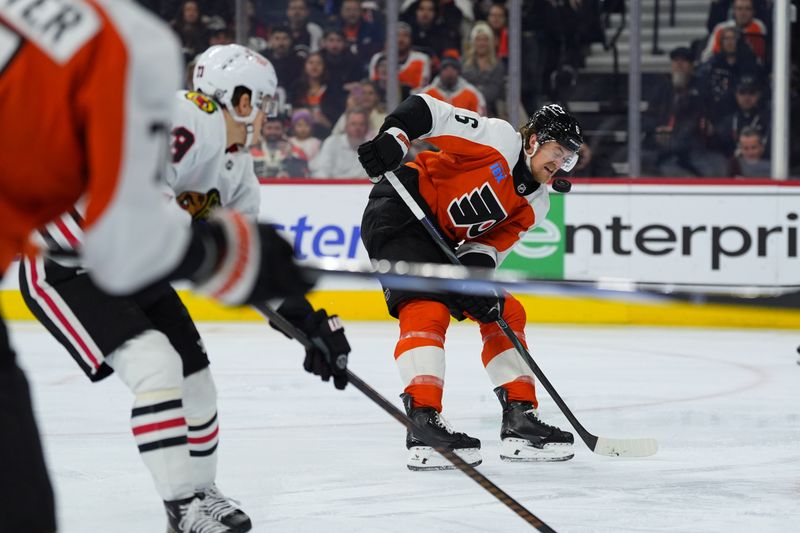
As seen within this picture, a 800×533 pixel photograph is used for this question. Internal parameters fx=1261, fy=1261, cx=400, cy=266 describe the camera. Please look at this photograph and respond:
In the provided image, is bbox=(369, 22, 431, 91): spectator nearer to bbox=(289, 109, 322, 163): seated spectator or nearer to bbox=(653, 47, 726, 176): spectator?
bbox=(289, 109, 322, 163): seated spectator

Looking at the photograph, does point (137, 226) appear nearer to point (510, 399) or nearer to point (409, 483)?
point (409, 483)

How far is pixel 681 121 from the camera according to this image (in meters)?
6.74

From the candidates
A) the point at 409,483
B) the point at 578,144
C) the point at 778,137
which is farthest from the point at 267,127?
the point at 409,483

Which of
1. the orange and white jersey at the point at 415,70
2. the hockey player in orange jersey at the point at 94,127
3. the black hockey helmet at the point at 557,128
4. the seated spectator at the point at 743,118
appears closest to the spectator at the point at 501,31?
the orange and white jersey at the point at 415,70

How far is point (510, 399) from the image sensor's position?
3.34 meters

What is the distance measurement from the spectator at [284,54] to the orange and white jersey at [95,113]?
5.77 metres

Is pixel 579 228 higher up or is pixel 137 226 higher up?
Answer: pixel 137 226

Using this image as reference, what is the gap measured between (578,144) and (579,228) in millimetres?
3158

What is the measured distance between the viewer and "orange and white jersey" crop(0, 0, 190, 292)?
1.17 m

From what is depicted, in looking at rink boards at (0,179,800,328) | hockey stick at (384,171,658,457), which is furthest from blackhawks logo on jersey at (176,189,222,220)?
rink boards at (0,179,800,328)

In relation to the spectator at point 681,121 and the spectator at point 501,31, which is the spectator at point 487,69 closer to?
the spectator at point 501,31

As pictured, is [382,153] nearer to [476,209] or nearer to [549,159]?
[476,209]

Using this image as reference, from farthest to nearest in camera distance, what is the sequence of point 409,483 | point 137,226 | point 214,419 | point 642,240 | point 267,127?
1. point 267,127
2. point 642,240
3. point 409,483
4. point 214,419
5. point 137,226

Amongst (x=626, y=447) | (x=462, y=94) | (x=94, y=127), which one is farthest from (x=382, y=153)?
(x=462, y=94)
